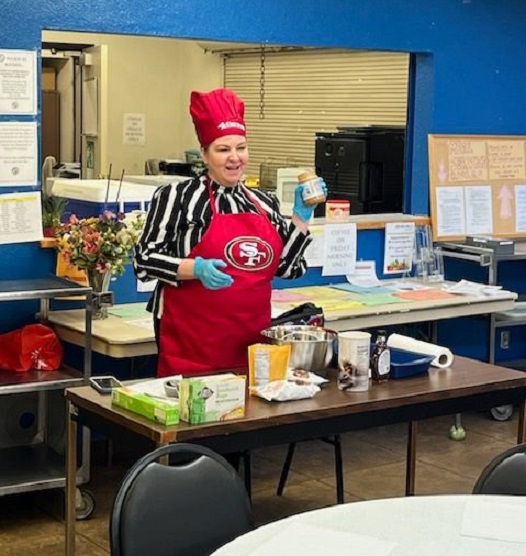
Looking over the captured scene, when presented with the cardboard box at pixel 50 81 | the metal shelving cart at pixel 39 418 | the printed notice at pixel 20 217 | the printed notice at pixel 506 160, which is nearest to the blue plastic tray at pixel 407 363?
the metal shelving cart at pixel 39 418

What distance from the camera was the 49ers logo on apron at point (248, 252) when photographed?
13.0 feet

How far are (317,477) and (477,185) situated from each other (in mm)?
2070

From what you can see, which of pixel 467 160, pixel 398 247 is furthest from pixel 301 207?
pixel 467 160

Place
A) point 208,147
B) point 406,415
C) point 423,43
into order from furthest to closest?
point 423,43 → point 208,147 → point 406,415

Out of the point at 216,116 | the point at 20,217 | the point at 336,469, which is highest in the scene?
the point at 216,116

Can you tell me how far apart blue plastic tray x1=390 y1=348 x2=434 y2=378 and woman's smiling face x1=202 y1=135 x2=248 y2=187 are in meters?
Answer: 0.82

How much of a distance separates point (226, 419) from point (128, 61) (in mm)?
6427

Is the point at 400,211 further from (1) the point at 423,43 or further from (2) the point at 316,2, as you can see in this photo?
(2) the point at 316,2

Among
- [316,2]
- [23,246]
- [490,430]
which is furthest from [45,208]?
[490,430]

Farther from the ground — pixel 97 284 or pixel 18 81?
pixel 18 81

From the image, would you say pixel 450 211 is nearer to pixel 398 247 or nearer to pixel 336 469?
pixel 398 247

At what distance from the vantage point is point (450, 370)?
402cm

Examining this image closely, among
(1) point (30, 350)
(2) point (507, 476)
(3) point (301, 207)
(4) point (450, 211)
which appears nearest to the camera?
(2) point (507, 476)

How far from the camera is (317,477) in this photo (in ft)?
17.5
